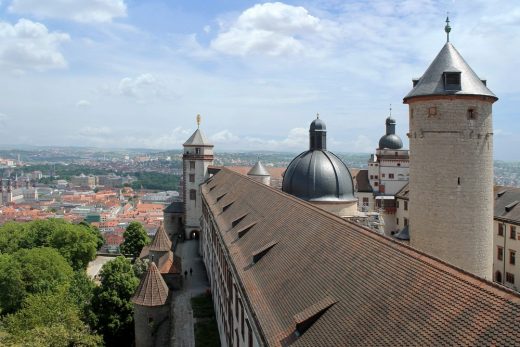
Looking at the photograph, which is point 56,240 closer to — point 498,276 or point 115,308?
point 115,308

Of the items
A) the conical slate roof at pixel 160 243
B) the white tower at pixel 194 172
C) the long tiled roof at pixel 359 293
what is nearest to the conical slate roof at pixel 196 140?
the white tower at pixel 194 172

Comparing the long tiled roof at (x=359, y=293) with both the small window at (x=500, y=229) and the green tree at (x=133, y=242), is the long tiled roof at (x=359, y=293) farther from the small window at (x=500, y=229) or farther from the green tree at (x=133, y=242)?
the green tree at (x=133, y=242)

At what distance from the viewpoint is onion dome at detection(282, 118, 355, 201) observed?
33.3 metres

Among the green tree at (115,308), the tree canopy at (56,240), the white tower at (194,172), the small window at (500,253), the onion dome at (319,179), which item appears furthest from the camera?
the white tower at (194,172)

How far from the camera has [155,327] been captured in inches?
1248

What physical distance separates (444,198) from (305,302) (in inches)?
386

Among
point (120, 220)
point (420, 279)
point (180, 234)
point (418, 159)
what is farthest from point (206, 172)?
point (120, 220)

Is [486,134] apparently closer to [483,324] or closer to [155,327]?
[483,324]

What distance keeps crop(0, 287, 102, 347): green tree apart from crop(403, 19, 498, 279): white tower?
2129cm

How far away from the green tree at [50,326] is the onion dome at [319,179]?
1734 centimetres

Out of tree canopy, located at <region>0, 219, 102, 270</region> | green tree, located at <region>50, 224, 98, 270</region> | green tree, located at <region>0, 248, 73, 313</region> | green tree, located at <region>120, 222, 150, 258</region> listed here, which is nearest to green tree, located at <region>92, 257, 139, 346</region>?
green tree, located at <region>0, 248, 73, 313</region>

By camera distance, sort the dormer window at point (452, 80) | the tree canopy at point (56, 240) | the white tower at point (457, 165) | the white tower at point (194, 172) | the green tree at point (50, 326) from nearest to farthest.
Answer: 1. the white tower at point (457, 165)
2. the dormer window at point (452, 80)
3. the green tree at point (50, 326)
4. the tree canopy at point (56, 240)
5. the white tower at point (194, 172)

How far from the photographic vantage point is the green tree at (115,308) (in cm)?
3444

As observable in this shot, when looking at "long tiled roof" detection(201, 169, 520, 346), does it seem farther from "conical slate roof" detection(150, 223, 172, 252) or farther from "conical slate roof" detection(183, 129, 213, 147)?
"conical slate roof" detection(183, 129, 213, 147)
